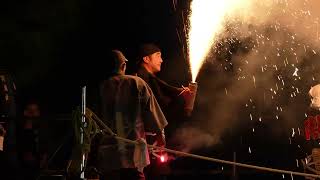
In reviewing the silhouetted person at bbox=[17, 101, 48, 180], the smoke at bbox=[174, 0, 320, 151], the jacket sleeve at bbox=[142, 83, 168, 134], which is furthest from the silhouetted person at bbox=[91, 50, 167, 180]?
the smoke at bbox=[174, 0, 320, 151]

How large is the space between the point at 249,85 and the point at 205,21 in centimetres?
266

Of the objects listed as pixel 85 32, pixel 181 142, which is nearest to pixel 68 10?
pixel 85 32

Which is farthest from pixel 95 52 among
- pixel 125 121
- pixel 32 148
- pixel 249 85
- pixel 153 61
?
pixel 125 121

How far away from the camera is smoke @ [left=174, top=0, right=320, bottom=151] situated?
8.38 m

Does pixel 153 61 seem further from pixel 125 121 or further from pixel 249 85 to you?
pixel 249 85

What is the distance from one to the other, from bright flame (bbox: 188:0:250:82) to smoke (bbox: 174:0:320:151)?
2.76 ft

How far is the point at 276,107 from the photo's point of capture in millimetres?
8953

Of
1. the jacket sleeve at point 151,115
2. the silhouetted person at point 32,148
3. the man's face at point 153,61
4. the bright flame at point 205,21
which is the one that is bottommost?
the silhouetted person at point 32,148

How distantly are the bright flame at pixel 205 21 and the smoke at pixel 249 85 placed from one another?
0.84 meters

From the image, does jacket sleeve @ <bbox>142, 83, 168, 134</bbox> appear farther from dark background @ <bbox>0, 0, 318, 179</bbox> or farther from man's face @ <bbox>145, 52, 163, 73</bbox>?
dark background @ <bbox>0, 0, 318, 179</bbox>

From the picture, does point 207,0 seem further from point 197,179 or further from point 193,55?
point 197,179

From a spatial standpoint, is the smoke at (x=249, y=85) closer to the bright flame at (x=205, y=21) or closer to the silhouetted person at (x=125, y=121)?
the bright flame at (x=205, y=21)

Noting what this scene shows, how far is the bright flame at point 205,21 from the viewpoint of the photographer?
20.0 feet

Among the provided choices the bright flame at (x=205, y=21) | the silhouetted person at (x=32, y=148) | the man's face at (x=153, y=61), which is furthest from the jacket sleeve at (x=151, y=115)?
the silhouetted person at (x=32, y=148)
